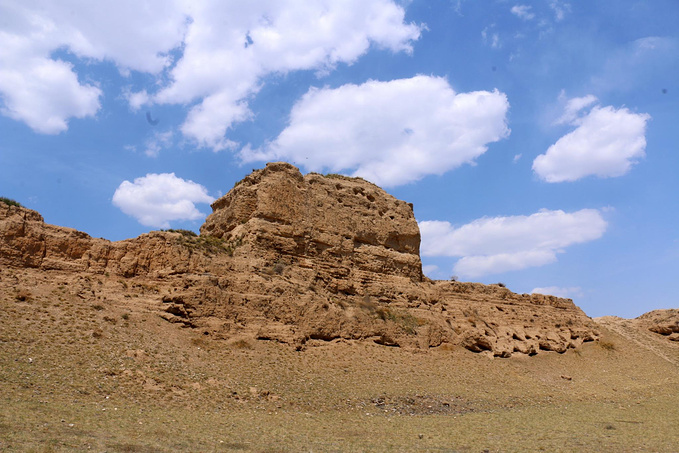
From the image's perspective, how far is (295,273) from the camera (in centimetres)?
2197

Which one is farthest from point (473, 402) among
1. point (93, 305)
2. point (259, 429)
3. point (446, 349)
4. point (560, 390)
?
point (93, 305)

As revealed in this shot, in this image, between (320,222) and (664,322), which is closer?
(320,222)

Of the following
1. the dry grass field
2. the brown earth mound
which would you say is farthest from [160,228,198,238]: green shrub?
the dry grass field

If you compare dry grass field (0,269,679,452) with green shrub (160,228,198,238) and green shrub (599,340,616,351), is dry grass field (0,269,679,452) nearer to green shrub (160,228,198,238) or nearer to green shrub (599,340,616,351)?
green shrub (160,228,198,238)

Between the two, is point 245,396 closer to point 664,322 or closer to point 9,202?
point 9,202

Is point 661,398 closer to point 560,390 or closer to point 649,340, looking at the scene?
point 560,390

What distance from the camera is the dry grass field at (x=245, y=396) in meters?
11.7

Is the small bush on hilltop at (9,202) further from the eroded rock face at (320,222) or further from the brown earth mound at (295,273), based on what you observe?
the eroded rock face at (320,222)

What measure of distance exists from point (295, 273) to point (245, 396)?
23.7ft

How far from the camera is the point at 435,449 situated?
485 inches

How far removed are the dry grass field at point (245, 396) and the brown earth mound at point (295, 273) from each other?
23.7 inches

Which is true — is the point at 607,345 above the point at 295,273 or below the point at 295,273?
below

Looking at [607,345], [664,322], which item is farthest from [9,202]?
[664,322]

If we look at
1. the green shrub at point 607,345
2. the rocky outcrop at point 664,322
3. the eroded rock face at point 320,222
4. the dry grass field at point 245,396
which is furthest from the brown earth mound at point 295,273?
the rocky outcrop at point 664,322
